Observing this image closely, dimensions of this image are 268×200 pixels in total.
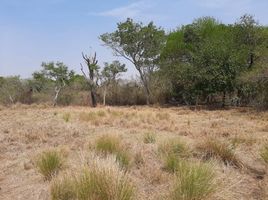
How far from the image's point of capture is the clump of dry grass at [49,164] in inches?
224

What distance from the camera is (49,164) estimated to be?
589cm

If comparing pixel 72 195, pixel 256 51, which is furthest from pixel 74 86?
pixel 72 195

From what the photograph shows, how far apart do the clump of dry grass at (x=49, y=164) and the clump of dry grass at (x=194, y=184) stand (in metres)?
2.01

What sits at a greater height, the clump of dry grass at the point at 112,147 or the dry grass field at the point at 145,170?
the clump of dry grass at the point at 112,147

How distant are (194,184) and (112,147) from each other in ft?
9.26

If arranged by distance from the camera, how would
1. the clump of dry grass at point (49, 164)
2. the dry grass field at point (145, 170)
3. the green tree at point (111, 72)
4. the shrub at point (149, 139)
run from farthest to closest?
the green tree at point (111, 72)
the shrub at point (149, 139)
the clump of dry grass at point (49, 164)
the dry grass field at point (145, 170)

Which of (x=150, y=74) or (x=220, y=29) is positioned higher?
(x=220, y=29)

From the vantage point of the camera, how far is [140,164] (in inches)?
246

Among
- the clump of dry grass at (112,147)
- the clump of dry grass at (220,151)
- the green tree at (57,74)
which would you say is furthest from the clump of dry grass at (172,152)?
the green tree at (57,74)

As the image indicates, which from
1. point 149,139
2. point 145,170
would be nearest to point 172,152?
point 145,170

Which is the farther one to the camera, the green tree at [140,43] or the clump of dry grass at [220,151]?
the green tree at [140,43]

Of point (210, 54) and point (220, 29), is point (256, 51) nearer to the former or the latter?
point (210, 54)

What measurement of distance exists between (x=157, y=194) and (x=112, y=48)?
1075 inches

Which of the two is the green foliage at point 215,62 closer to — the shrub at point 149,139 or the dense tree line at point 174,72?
the dense tree line at point 174,72
